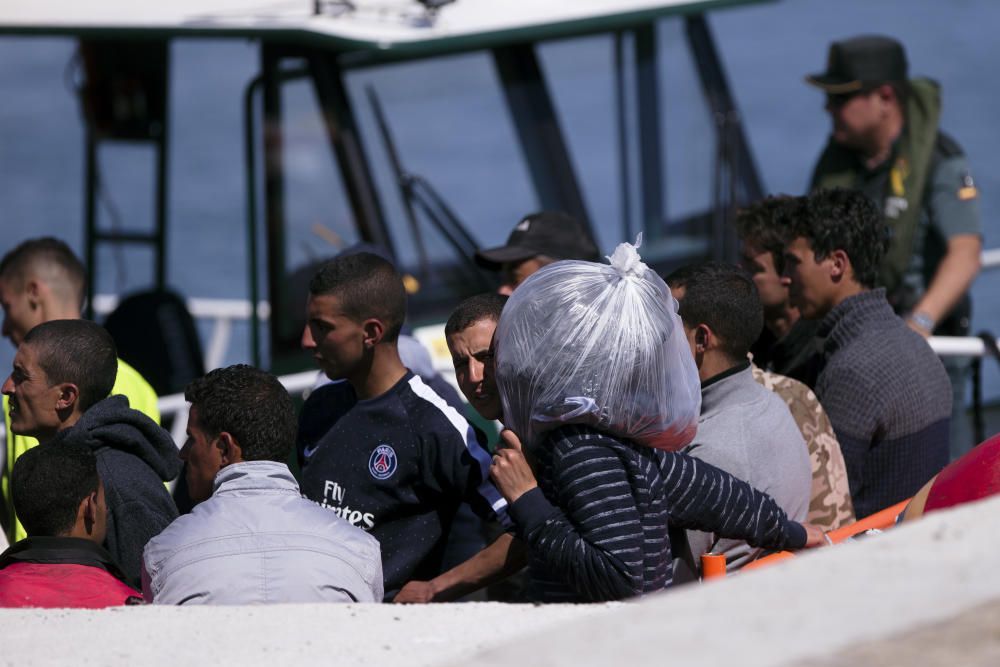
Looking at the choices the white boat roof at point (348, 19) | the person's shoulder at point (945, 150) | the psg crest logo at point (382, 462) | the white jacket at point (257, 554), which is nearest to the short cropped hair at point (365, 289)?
the psg crest logo at point (382, 462)

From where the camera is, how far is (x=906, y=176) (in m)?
5.56

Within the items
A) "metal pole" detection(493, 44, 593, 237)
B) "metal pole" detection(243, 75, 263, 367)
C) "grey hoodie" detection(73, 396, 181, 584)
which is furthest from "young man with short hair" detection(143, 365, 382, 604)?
"metal pole" detection(493, 44, 593, 237)

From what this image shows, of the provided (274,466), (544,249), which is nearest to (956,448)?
(544,249)

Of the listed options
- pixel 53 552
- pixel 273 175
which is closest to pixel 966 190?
pixel 273 175

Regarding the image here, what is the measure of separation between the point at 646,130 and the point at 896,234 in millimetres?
1322

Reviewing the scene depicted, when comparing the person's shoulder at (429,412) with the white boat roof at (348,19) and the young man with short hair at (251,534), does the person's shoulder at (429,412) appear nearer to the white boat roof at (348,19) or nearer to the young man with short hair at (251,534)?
the young man with short hair at (251,534)

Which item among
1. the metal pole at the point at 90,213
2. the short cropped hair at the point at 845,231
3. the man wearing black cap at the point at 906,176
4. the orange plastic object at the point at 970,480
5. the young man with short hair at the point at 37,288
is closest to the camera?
the orange plastic object at the point at 970,480

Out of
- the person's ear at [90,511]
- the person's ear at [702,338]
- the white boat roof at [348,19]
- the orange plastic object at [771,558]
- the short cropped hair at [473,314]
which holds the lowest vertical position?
the orange plastic object at [771,558]

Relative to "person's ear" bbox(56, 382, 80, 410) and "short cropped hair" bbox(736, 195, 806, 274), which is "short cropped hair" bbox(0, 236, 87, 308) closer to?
"person's ear" bbox(56, 382, 80, 410)

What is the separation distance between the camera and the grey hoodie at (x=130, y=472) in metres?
3.69

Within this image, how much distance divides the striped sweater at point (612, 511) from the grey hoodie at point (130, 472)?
1.00m

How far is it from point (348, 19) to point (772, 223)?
6.60 feet

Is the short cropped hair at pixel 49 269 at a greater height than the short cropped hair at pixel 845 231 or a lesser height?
lesser

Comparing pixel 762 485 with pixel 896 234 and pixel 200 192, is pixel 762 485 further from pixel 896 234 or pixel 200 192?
pixel 200 192
